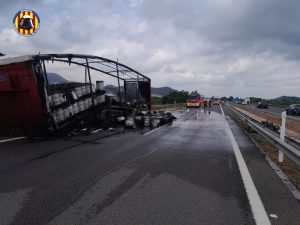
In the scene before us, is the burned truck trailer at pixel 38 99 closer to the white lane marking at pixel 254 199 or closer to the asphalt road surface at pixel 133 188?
the asphalt road surface at pixel 133 188

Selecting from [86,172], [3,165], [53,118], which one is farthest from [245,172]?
[53,118]

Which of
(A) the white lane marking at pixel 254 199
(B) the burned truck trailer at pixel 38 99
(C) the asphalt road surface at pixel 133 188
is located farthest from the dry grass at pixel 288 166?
(B) the burned truck trailer at pixel 38 99

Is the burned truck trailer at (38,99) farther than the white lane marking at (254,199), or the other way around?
the burned truck trailer at (38,99)

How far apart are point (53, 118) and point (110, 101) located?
5.70 meters

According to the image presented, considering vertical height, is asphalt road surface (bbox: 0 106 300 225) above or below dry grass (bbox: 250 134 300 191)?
above

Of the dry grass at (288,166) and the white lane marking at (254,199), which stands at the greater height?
the white lane marking at (254,199)

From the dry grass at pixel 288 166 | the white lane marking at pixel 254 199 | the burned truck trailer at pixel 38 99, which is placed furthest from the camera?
the burned truck trailer at pixel 38 99

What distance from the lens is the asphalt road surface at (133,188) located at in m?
3.71

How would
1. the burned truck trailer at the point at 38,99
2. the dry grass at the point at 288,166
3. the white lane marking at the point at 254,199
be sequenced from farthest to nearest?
1. the burned truck trailer at the point at 38,99
2. the dry grass at the point at 288,166
3. the white lane marking at the point at 254,199

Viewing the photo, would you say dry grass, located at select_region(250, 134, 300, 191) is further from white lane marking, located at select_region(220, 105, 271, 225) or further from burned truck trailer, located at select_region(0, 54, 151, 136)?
burned truck trailer, located at select_region(0, 54, 151, 136)

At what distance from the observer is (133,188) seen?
4.87m

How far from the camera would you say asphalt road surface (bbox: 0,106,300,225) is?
371 centimetres

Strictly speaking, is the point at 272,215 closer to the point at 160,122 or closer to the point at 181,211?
the point at 181,211

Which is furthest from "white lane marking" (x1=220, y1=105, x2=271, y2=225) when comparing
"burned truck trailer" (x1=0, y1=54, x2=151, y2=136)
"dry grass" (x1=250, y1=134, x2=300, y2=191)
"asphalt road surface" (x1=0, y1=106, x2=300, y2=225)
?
"burned truck trailer" (x1=0, y1=54, x2=151, y2=136)
